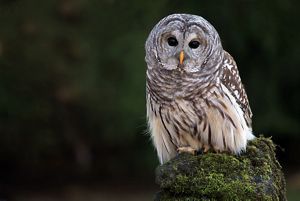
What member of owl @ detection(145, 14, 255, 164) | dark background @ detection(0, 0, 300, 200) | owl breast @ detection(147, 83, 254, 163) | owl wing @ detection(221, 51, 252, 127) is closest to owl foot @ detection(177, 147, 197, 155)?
owl @ detection(145, 14, 255, 164)

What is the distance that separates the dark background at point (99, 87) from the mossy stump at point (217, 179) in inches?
228

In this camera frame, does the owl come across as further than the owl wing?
No

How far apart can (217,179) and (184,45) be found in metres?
1.04

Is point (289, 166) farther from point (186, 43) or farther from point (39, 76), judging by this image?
point (186, 43)

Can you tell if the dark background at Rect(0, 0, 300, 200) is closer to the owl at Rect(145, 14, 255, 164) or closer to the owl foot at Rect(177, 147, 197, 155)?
the owl at Rect(145, 14, 255, 164)

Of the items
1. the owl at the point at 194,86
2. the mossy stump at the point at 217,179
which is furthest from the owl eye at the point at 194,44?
the mossy stump at the point at 217,179

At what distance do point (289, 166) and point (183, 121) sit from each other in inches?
326

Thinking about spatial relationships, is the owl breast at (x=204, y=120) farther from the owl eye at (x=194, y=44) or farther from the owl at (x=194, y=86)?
the owl eye at (x=194, y=44)

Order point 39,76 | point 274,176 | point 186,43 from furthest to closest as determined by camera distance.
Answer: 1. point 39,76
2. point 186,43
3. point 274,176

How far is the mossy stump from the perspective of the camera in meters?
3.99

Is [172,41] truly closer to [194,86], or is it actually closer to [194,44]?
[194,44]

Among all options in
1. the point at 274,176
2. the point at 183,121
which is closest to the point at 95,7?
the point at 183,121

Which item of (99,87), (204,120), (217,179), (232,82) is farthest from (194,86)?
(99,87)

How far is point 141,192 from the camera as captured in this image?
1173cm
